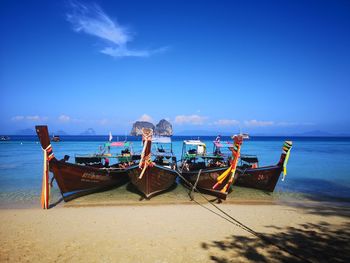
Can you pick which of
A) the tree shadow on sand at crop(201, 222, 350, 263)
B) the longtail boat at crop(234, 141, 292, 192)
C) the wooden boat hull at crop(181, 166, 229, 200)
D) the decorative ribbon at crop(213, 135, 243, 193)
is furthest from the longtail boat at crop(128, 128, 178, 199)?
the tree shadow on sand at crop(201, 222, 350, 263)

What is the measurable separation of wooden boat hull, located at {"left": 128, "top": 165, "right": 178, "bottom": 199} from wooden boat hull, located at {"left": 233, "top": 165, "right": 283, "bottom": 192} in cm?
439

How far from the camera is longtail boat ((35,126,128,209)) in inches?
435

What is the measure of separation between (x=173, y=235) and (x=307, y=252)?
3937 mm

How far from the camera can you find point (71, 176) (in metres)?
12.7

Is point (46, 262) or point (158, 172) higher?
point (158, 172)

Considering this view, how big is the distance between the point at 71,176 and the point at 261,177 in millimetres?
11286

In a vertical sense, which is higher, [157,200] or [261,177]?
[261,177]

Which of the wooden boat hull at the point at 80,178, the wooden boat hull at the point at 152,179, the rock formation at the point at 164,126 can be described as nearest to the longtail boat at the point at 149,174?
the wooden boat hull at the point at 152,179

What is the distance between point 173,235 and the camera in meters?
8.05

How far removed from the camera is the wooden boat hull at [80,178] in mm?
12109

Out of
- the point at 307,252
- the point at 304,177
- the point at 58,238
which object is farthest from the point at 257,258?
the point at 304,177

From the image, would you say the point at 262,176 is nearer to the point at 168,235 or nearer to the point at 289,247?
the point at 289,247

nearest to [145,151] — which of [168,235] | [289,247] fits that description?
[168,235]

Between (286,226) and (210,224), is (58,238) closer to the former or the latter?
(210,224)
